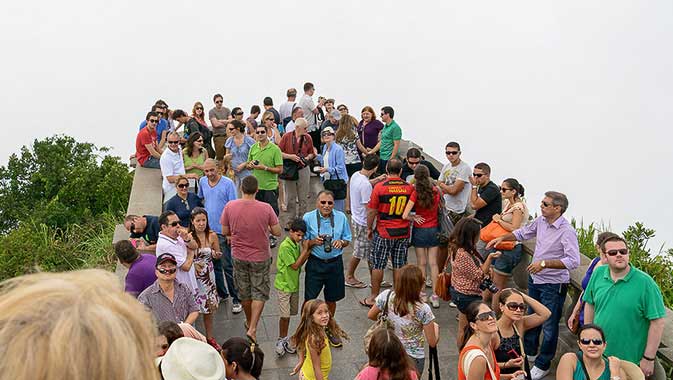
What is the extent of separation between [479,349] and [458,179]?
429cm

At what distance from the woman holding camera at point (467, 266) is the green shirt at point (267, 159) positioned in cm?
372

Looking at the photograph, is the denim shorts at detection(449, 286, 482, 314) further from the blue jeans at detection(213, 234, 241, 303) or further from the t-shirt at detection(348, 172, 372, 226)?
the blue jeans at detection(213, 234, 241, 303)

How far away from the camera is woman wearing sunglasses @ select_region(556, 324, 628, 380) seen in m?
5.16

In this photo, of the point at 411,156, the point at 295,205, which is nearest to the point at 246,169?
the point at 295,205

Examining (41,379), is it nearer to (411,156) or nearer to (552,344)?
(552,344)

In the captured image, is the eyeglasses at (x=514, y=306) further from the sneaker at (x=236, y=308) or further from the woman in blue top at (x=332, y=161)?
the woman in blue top at (x=332, y=161)

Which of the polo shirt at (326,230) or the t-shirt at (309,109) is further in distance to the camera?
the t-shirt at (309,109)

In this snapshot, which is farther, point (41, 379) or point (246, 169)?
point (246, 169)

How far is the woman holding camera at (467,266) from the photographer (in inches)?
273

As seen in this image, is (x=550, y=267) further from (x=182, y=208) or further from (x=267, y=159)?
(x=267, y=159)

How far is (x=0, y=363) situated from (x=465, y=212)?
875 cm

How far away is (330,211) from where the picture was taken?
25.3 ft

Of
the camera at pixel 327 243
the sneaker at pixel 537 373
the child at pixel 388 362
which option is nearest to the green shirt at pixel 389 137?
the camera at pixel 327 243

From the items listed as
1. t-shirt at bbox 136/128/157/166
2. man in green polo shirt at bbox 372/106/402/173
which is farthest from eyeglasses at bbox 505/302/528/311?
t-shirt at bbox 136/128/157/166
